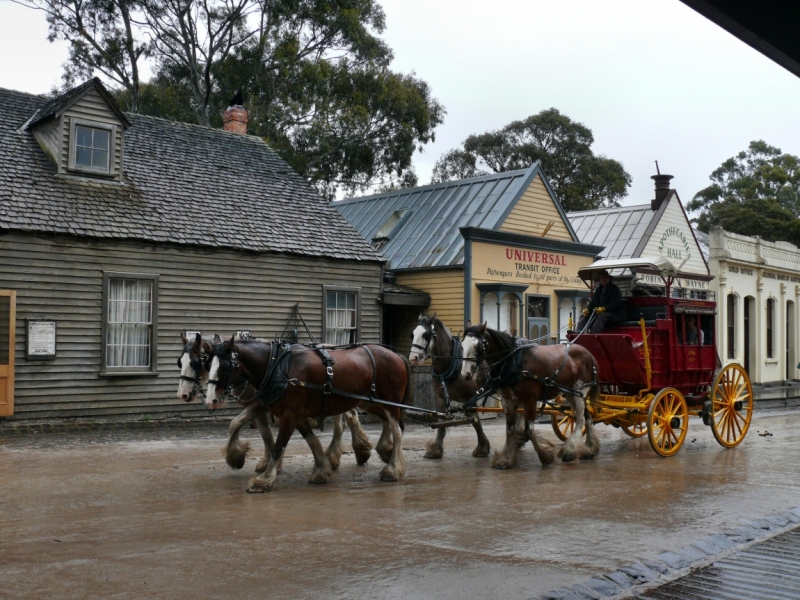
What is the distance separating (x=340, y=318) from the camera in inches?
797

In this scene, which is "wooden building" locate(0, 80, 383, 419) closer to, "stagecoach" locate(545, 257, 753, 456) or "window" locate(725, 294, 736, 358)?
"stagecoach" locate(545, 257, 753, 456)

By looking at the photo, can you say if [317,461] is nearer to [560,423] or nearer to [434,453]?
[434,453]

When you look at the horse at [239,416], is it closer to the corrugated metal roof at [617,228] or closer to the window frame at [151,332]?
the window frame at [151,332]

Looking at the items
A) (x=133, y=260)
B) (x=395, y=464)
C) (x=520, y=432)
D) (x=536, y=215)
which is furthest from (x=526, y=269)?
(x=395, y=464)

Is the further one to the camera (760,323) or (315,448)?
(760,323)

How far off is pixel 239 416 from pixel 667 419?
20.0 feet

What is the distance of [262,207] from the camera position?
19953 millimetres

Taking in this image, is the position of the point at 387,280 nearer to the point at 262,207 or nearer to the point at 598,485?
the point at 262,207

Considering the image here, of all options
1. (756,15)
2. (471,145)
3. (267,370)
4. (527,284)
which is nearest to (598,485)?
(267,370)

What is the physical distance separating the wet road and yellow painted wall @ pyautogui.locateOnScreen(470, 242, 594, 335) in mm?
10363

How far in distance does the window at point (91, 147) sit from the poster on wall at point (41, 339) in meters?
3.45

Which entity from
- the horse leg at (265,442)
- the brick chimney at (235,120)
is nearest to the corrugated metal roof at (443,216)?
the brick chimney at (235,120)

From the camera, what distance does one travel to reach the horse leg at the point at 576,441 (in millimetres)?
11461

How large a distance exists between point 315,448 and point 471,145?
44.0 metres
